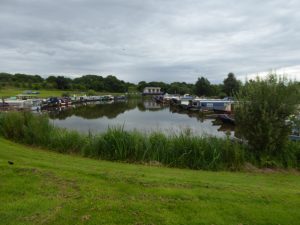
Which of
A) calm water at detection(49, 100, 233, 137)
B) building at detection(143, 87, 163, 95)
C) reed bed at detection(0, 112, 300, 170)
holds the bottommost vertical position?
calm water at detection(49, 100, 233, 137)

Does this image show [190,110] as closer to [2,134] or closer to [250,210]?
[2,134]

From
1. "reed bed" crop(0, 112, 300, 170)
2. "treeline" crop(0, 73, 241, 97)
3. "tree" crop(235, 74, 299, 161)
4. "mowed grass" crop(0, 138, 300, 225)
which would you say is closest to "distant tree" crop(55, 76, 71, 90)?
"treeline" crop(0, 73, 241, 97)

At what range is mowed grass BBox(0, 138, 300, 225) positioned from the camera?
3287mm

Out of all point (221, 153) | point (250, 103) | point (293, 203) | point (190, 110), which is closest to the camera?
point (293, 203)

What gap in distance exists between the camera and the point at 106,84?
409ft

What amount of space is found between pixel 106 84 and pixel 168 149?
120239 mm

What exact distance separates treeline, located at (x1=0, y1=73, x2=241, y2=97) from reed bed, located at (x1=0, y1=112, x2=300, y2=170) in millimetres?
39207

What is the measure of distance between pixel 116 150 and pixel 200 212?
5.32 meters

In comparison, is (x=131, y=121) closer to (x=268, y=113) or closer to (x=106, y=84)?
(x=268, y=113)

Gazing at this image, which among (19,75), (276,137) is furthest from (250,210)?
(19,75)

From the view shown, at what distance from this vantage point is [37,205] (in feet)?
11.6

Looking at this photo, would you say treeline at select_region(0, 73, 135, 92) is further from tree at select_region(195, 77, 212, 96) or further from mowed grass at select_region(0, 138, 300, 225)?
mowed grass at select_region(0, 138, 300, 225)

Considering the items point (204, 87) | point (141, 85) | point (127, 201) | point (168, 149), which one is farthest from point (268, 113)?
point (141, 85)

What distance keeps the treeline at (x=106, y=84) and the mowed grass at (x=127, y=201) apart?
4391 cm
